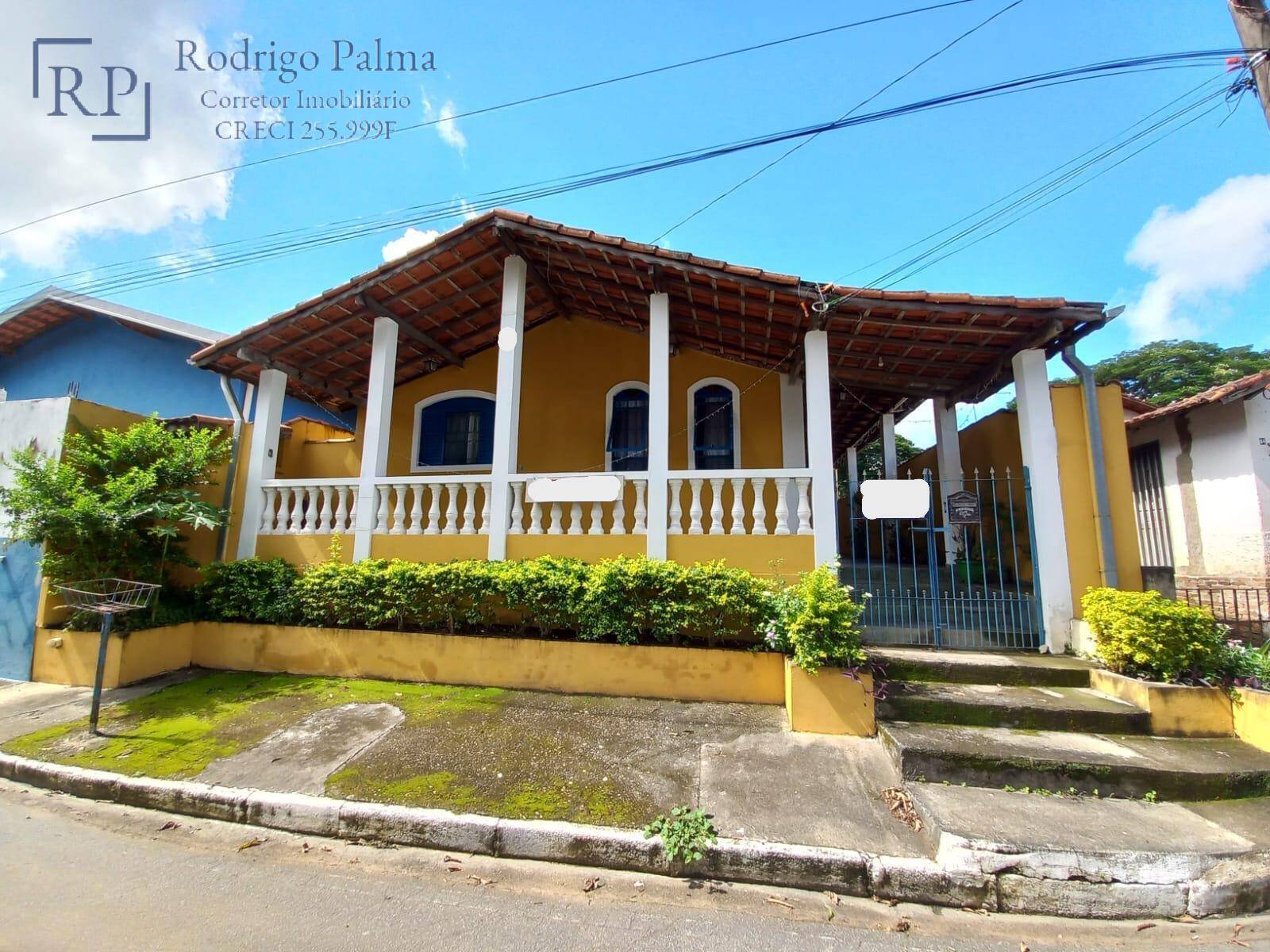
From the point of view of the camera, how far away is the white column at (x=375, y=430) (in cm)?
640

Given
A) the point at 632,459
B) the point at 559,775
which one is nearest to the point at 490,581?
the point at 559,775

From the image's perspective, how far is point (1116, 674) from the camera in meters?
4.32

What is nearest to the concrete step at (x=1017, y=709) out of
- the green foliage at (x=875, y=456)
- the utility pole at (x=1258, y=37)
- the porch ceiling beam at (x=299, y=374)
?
the utility pole at (x=1258, y=37)

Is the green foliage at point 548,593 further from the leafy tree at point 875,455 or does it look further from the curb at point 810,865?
the leafy tree at point 875,455

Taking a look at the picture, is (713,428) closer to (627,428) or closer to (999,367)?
(627,428)

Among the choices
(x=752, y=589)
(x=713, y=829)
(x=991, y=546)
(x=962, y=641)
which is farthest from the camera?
(x=991, y=546)

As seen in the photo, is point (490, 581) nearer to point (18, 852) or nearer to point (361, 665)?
point (361, 665)

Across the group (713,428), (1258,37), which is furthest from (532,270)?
(1258,37)

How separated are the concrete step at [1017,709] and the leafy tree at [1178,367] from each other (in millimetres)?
21518

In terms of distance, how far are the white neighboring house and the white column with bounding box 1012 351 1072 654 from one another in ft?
3.14

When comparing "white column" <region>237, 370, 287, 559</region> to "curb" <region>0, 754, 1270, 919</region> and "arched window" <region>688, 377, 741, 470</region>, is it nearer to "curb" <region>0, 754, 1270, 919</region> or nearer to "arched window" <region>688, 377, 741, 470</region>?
"curb" <region>0, 754, 1270, 919</region>

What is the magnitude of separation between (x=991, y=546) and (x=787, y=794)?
215 inches

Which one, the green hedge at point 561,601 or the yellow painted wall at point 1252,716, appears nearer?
the yellow painted wall at point 1252,716

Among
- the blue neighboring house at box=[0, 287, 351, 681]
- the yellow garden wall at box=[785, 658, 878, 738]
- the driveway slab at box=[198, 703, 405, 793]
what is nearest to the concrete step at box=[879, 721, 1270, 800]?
the yellow garden wall at box=[785, 658, 878, 738]
